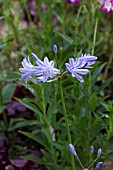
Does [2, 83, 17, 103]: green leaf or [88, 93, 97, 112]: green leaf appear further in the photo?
[2, 83, 17, 103]: green leaf

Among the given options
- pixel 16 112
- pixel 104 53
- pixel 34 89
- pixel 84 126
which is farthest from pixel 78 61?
pixel 104 53

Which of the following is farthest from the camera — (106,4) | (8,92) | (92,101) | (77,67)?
(8,92)

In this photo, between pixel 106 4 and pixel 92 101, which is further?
pixel 106 4

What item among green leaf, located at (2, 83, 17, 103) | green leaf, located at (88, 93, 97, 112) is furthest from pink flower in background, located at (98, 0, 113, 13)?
green leaf, located at (2, 83, 17, 103)

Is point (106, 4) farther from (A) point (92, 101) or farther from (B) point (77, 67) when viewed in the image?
(B) point (77, 67)

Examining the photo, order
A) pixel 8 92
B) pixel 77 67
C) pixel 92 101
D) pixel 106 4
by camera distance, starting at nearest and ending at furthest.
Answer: pixel 77 67 → pixel 92 101 → pixel 106 4 → pixel 8 92

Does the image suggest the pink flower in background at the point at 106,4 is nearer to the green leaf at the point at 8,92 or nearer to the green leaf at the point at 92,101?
the green leaf at the point at 92,101

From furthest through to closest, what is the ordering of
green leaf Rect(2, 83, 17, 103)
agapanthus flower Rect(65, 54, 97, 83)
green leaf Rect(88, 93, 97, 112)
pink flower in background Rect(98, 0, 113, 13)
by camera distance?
green leaf Rect(2, 83, 17, 103) → pink flower in background Rect(98, 0, 113, 13) → green leaf Rect(88, 93, 97, 112) → agapanthus flower Rect(65, 54, 97, 83)

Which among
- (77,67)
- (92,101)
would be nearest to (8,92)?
(92,101)

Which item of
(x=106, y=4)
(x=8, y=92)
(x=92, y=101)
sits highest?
(x=106, y=4)

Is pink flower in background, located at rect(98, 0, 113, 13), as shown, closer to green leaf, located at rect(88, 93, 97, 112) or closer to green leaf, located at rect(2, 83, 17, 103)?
green leaf, located at rect(88, 93, 97, 112)

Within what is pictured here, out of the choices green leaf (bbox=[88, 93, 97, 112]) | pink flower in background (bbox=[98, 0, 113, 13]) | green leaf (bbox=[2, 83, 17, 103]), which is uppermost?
pink flower in background (bbox=[98, 0, 113, 13])
